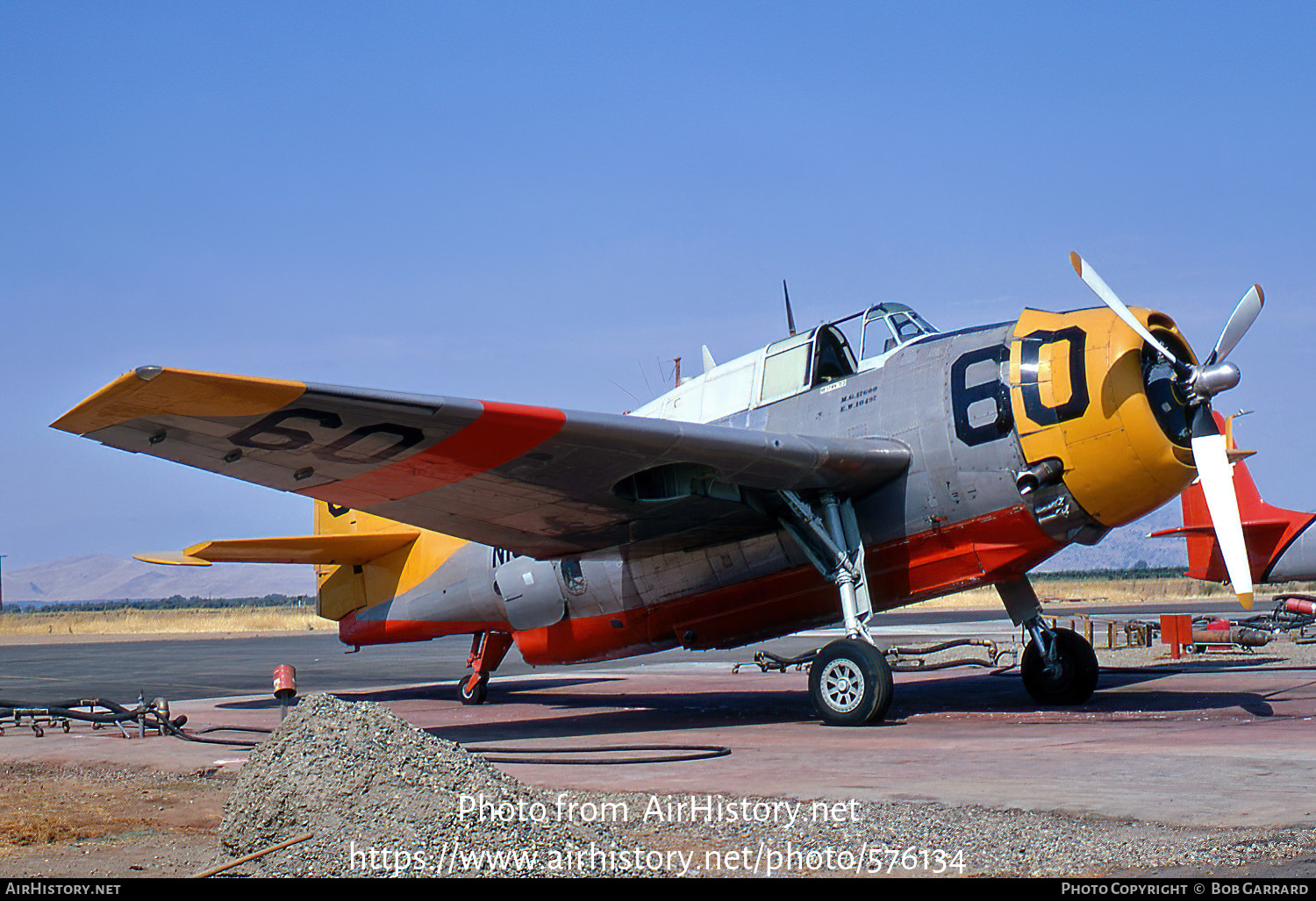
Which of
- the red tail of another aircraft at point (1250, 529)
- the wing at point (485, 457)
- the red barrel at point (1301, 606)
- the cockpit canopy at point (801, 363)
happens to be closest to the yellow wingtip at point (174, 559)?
the wing at point (485, 457)

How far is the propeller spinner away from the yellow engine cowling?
13 cm

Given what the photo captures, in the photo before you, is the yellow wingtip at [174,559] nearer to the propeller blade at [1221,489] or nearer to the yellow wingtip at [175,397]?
the yellow wingtip at [175,397]

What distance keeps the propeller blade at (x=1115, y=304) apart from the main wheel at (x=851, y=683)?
3.99 m

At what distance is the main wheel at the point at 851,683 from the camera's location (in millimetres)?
10883

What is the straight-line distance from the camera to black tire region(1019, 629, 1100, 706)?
41.9 feet

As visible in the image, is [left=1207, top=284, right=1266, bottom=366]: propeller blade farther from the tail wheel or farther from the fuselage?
the tail wheel

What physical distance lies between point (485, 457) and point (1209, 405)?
23.0ft

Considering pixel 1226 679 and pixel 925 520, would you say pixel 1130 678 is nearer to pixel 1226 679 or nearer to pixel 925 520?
pixel 1226 679

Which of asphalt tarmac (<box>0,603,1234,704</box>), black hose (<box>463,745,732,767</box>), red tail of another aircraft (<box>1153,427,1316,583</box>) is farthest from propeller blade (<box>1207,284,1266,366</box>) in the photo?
red tail of another aircraft (<box>1153,427,1316,583</box>)

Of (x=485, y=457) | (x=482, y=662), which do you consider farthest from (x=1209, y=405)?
(x=482, y=662)

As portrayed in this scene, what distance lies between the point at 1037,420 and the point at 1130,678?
22.9 feet

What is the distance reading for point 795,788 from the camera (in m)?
7.33

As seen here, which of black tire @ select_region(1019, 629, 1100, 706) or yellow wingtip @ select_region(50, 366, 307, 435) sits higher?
yellow wingtip @ select_region(50, 366, 307, 435)

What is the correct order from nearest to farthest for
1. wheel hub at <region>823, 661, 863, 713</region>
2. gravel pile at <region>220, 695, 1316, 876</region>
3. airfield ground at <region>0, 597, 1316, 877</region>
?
1. gravel pile at <region>220, 695, 1316, 876</region>
2. airfield ground at <region>0, 597, 1316, 877</region>
3. wheel hub at <region>823, 661, 863, 713</region>
